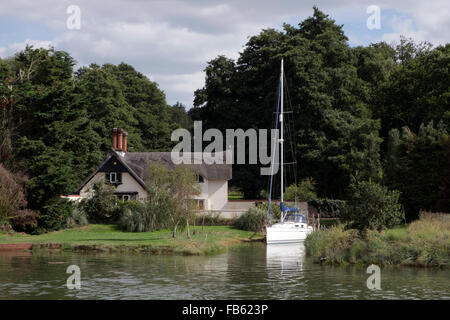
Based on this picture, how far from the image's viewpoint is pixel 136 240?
43719 mm

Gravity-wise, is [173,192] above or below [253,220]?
above

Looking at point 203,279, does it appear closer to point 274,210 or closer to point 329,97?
point 274,210

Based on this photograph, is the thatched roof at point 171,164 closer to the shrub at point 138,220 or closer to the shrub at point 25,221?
the shrub at point 138,220

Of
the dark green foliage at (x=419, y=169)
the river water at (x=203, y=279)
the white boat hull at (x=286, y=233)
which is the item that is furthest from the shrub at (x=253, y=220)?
the river water at (x=203, y=279)

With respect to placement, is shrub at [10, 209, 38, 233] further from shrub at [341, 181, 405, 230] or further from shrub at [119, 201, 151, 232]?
shrub at [341, 181, 405, 230]

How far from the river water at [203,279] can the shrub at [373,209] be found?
3385 mm

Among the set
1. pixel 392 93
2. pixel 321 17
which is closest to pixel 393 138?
pixel 392 93

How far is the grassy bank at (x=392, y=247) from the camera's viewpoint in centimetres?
3073

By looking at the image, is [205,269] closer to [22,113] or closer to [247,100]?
[22,113]

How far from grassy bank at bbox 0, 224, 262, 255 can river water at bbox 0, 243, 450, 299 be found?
8.97 ft

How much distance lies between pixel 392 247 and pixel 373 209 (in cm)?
259

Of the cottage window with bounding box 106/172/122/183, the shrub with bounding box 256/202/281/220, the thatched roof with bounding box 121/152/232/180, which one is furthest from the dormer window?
the shrub with bounding box 256/202/281/220

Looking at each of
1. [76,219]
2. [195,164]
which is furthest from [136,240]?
[195,164]

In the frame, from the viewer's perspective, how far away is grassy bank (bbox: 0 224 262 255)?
40.1m
